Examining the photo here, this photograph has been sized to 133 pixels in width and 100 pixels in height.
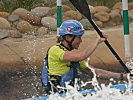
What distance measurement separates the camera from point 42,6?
35.8 feet

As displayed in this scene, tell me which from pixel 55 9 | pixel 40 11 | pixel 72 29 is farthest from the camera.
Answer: pixel 55 9

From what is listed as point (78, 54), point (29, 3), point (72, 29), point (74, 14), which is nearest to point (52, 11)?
point (74, 14)

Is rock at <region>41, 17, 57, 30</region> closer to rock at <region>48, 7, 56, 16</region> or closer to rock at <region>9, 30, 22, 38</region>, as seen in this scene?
rock at <region>48, 7, 56, 16</region>

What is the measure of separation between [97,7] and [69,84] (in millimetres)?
6084

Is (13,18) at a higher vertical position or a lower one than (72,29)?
lower

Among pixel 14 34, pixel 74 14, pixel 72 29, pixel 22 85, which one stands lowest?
pixel 22 85

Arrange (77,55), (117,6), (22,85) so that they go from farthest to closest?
(117,6) → (22,85) → (77,55)

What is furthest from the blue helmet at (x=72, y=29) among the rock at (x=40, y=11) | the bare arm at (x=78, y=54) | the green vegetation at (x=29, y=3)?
the green vegetation at (x=29, y=3)

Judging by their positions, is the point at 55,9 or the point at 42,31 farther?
the point at 55,9

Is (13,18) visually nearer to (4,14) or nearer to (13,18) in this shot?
(13,18)

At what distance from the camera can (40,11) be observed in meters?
10.2

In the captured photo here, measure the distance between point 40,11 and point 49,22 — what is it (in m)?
0.68

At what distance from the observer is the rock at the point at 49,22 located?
9484 mm

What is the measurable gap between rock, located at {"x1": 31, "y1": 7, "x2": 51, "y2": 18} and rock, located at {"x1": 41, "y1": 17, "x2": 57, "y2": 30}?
30 centimetres
